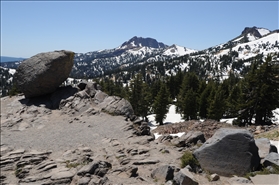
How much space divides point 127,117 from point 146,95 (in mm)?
33029

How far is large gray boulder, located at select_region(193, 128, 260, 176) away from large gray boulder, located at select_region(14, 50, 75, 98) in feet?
87.6

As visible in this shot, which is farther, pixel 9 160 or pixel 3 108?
pixel 3 108

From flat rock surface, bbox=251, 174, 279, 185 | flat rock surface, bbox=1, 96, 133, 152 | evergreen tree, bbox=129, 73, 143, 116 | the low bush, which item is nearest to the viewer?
flat rock surface, bbox=251, 174, 279, 185

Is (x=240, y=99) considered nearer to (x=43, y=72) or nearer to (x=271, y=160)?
(x=271, y=160)

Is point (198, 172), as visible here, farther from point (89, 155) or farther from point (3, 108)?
point (3, 108)

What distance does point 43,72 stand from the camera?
32469mm

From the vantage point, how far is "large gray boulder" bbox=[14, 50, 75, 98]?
3262 cm

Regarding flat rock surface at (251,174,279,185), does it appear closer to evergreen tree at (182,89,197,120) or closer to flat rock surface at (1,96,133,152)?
flat rock surface at (1,96,133,152)

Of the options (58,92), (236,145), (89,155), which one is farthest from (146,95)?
(236,145)

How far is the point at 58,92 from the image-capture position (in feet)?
113

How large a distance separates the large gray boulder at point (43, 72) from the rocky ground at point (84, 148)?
2736mm

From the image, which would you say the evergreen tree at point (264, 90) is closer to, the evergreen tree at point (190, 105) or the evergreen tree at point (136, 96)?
the evergreen tree at point (190, 105)

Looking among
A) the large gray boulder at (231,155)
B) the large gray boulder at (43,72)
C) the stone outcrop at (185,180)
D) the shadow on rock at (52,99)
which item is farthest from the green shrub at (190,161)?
the large gray boulder at (43,72)

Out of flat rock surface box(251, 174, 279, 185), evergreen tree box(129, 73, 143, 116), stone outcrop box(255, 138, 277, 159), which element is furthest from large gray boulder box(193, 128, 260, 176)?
evergreen tree box(129, 73, 143, 116)
